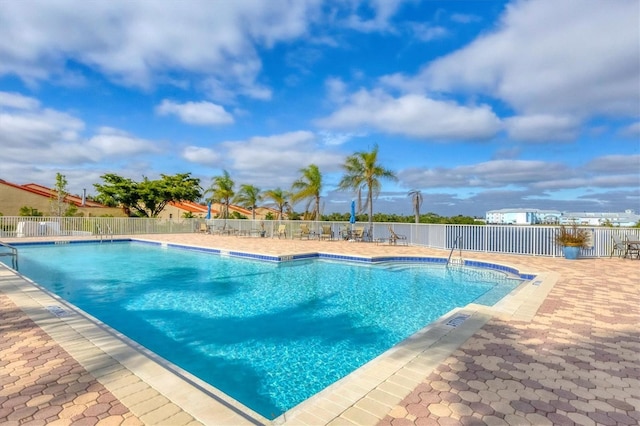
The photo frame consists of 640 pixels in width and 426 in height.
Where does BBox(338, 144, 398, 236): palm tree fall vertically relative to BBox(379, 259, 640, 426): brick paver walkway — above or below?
above

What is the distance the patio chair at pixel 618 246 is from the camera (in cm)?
1071

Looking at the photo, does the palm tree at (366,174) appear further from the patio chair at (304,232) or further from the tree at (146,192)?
the tree at (146,192)

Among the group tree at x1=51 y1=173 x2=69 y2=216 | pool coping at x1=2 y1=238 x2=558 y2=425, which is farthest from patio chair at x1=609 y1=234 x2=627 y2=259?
tree at x1=51 y1=173 x2=69 y2=216

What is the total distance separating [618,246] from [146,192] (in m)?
30.4

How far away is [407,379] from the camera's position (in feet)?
8.70

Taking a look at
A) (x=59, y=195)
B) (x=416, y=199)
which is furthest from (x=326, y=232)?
(x=59, y=195)

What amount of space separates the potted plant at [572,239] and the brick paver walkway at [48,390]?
12.4 metres

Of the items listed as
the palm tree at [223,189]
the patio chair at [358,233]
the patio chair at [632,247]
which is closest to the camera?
the patio chair at [632,247]

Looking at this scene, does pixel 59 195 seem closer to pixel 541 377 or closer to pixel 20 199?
pixel 20 199

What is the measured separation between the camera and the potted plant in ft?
34.3

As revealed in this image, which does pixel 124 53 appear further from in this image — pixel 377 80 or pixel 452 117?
pixel 452 117

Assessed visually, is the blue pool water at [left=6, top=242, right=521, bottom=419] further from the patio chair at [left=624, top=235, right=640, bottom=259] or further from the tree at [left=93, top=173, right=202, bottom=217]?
the tree at [left=93, top=173, right=202, bottom=217]

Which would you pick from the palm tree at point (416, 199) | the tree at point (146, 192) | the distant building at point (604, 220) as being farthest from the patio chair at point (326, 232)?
the tree at point (146, 192)

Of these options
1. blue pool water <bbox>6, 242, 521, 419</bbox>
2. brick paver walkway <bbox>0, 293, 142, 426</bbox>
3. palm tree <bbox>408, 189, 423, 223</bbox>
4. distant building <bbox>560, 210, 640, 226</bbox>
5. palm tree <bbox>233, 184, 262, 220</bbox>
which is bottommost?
blue pool water <bbox>6, 242, 521, 419</bbox>
